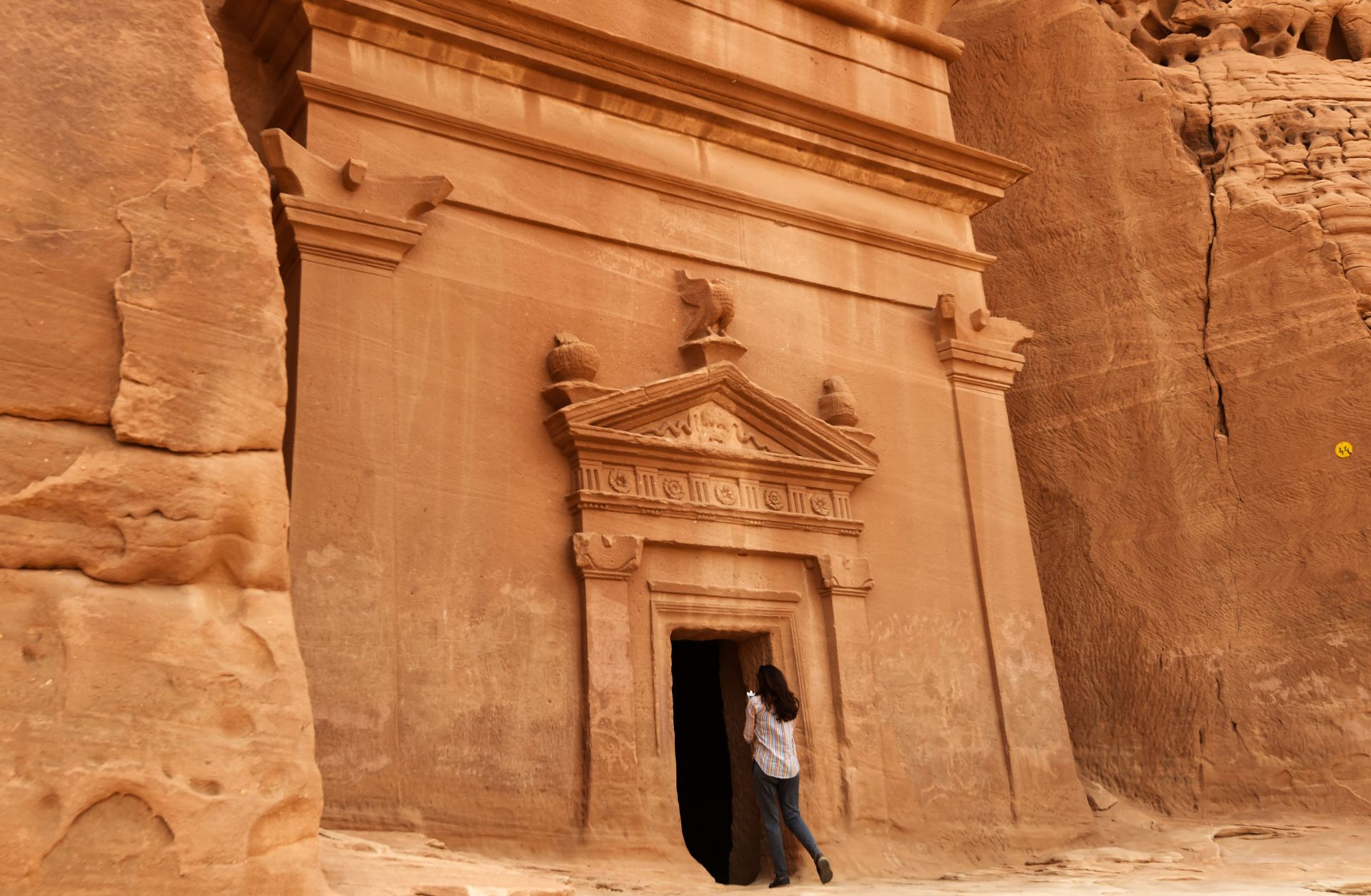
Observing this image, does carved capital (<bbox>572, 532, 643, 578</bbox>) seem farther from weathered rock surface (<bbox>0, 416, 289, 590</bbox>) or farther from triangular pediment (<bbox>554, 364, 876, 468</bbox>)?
weathered rock surface (<bbox>0, 416, 289, 590</bbox>)

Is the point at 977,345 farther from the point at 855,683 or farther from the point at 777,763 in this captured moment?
the point at 777,763

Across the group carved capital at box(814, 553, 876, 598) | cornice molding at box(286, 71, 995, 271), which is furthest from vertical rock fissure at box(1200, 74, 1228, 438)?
carved capital at box(814, 553, 876, 598)

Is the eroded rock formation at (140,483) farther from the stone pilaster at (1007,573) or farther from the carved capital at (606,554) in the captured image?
the stone pilaster at (1007,573)

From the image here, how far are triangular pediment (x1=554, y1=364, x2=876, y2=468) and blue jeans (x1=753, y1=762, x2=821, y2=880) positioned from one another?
2201mm

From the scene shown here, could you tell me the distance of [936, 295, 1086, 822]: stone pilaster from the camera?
9086 mm

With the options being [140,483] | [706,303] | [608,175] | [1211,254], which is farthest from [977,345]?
[140,483]

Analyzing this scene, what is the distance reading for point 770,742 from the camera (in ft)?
23.2

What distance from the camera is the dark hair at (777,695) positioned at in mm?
7094

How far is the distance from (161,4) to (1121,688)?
9.42 m

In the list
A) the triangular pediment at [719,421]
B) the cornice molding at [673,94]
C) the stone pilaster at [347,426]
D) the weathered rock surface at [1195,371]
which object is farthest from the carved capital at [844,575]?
the weathered rock surface at [1195,371]

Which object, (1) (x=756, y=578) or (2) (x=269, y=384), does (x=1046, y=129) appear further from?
(2) (x=269, y=384)

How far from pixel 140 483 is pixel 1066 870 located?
6.45 meters

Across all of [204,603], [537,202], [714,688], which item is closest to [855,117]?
[537,202]

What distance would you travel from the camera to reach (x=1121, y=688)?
10859 mm
